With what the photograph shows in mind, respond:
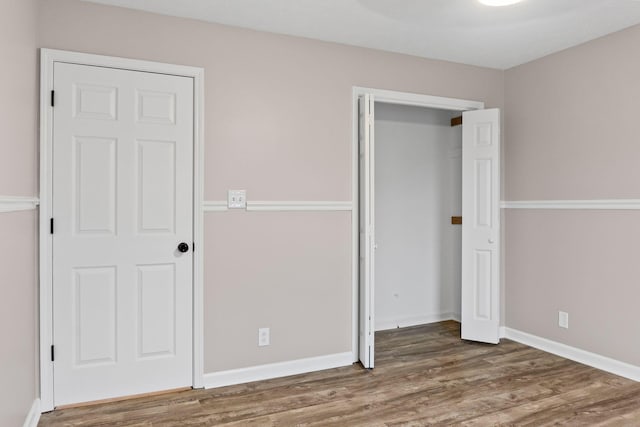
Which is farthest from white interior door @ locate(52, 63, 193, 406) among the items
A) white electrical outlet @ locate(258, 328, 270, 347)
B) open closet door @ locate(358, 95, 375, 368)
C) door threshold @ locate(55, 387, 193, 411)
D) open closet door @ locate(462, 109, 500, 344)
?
open closet door @ locate(462, 109, 500, 344)

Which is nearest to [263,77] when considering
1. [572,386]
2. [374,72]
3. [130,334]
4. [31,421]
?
[374,72]

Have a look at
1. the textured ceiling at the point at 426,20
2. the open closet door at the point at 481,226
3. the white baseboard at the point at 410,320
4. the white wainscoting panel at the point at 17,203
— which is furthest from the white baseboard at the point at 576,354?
the white wainscoting panel at the point at 17,203

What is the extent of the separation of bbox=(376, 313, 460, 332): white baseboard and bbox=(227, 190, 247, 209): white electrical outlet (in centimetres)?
199

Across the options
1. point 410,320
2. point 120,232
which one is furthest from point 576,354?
point 120,232

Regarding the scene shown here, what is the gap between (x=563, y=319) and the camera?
339 cm

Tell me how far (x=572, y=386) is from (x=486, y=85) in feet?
8.15

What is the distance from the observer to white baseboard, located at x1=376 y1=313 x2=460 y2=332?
4188 millimetres

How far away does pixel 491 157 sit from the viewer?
3.61 metres

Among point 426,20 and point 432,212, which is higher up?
point 426,20

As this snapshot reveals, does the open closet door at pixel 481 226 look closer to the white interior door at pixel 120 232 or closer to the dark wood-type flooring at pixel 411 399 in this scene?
the dark wood-type flooring at pixel 411 399

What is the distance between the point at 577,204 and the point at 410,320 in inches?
73.9

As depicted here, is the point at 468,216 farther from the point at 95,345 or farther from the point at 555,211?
the point at 95,345

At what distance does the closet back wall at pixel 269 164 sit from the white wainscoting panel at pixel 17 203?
95cm

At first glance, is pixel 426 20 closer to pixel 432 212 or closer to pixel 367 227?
pixel 367 227
